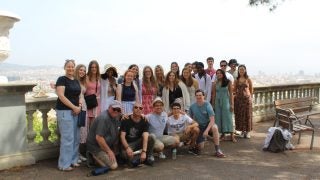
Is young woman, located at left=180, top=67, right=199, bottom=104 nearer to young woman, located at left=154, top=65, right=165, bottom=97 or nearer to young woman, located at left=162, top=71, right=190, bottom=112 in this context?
young woman, located at left=162, top=71, right=190, bottom=112

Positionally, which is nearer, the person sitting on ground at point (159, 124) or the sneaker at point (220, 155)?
the person sitting on ground at point (159, 124)

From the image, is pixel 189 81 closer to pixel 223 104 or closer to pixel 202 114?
pixel 202 114

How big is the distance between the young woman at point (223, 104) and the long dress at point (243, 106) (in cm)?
43

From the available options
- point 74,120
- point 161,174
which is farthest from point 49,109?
point 161,174

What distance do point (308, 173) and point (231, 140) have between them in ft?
9.15

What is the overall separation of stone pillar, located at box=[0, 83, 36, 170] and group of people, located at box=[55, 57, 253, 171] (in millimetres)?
627

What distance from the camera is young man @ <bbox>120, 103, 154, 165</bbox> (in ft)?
22.7

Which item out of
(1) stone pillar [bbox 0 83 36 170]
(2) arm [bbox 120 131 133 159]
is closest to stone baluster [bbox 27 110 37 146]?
(1) stone pillar [bbox 0 83 36 170]

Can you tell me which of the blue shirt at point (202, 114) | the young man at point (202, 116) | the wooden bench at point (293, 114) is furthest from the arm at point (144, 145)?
the wooden bench at point (293, 114)

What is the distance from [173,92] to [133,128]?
1406 millimetres

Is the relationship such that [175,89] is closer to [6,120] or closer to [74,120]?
[74,120]

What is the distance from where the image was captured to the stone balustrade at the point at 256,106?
7.17 meters

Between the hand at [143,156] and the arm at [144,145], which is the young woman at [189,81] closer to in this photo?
the arm at [144,145]

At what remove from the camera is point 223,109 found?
9.05 meters
